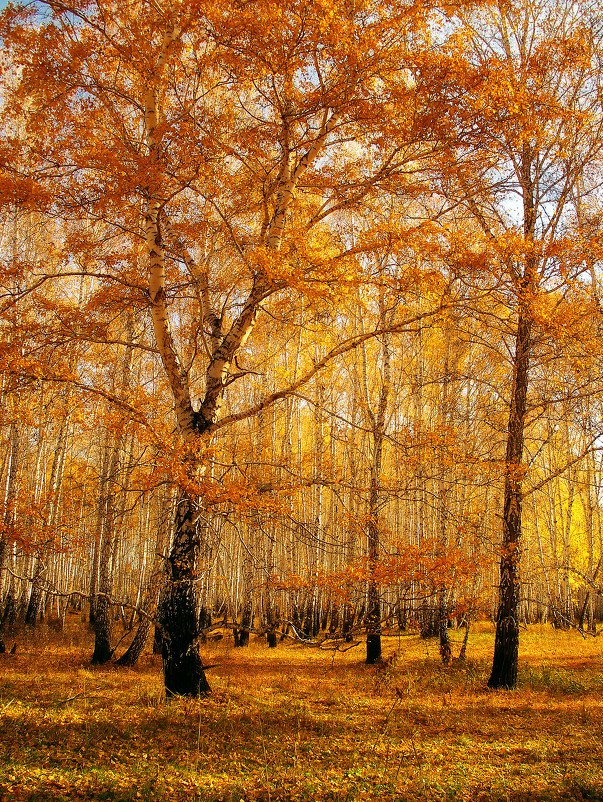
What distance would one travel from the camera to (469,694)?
339 inches

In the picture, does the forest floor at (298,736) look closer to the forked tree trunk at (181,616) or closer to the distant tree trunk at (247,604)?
the forked tree trunk at (181,616)

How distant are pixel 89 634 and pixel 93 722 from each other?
420 inches

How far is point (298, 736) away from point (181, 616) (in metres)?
2.03

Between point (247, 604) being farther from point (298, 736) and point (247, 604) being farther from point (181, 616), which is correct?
point (298, 736)

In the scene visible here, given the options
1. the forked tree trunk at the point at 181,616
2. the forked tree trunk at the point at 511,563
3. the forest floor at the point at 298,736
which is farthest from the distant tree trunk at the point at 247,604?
the forked tree trunk at the point at 511,563

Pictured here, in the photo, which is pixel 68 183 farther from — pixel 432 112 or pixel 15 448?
pixel 15 448

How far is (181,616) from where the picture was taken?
22.4 feet

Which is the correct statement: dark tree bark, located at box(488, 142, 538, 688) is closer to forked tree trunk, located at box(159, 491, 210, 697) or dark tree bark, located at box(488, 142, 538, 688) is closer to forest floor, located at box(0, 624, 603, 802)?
forest floor, located at box(0, 624, 603, 802)

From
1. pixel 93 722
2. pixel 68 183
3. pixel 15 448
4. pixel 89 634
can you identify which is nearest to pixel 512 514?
pixel 93 722

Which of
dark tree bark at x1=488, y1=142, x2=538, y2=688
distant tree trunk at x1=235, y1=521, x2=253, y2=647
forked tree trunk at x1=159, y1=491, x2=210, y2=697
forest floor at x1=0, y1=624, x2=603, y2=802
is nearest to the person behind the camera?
forest floor at x1=0, y1=624, x2=603, y2=802

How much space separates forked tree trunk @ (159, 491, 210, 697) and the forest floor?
23 cm

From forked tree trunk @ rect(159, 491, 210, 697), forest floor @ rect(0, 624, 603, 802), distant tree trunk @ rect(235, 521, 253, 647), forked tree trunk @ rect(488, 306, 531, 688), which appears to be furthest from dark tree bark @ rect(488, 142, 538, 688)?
forked tree trunk @ rect(159, 491, 210, 697)

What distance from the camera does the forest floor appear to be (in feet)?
14.9

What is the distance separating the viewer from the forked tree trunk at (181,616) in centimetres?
682
